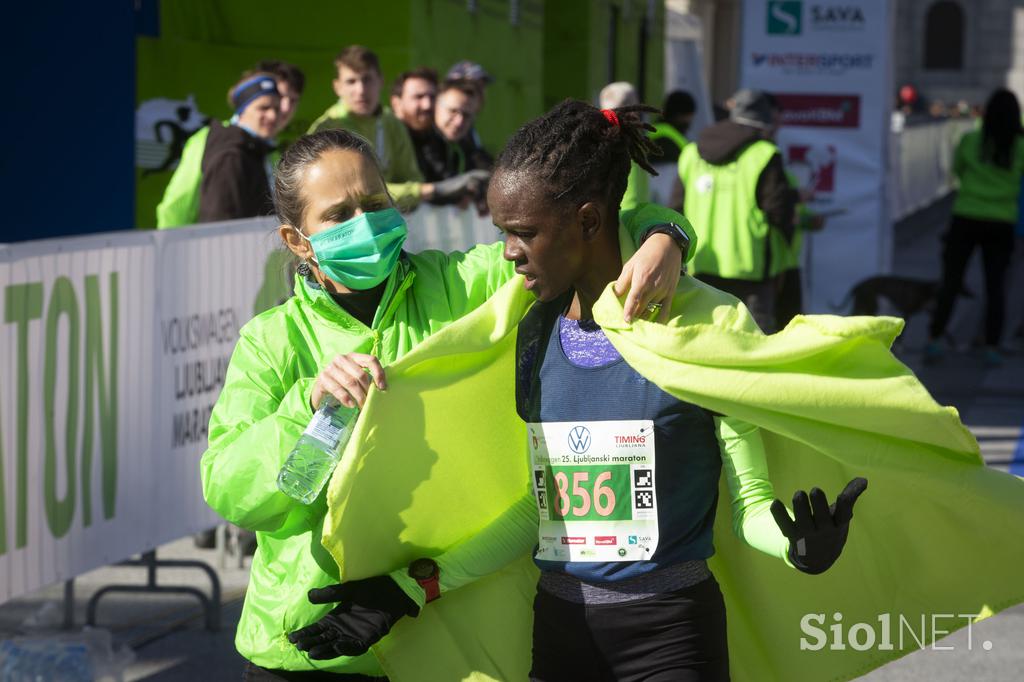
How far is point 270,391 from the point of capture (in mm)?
3043

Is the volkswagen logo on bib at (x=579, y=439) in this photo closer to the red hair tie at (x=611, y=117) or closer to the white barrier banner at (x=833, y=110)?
Result: the red hair tie at (x=611, y=117)

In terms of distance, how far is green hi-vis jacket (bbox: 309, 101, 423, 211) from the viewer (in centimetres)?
852

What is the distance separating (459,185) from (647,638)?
21.5ft

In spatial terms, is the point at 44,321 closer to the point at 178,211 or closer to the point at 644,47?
the point at 178,211

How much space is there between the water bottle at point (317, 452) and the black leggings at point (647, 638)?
1.57 feet

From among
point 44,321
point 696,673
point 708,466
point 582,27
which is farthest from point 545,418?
point 582,27

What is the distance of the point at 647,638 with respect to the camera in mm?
2879

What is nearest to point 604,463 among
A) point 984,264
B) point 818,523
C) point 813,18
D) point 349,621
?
point 818,523

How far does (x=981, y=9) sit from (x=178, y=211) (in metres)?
80.4

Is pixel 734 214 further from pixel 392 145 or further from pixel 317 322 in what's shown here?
pixel 317 322

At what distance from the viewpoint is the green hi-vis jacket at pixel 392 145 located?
852 centimetres

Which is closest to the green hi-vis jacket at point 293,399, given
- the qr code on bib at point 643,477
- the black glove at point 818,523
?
the qr code on bib at point 643,477

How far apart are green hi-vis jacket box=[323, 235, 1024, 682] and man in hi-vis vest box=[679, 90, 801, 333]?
6607 mm

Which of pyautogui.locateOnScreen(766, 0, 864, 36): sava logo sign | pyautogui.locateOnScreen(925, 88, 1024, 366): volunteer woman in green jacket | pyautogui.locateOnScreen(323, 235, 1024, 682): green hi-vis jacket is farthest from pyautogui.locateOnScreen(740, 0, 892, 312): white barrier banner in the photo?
pyautogui.locateOnScreen(323, 235, 1024, 682): green hi-vis jacket
